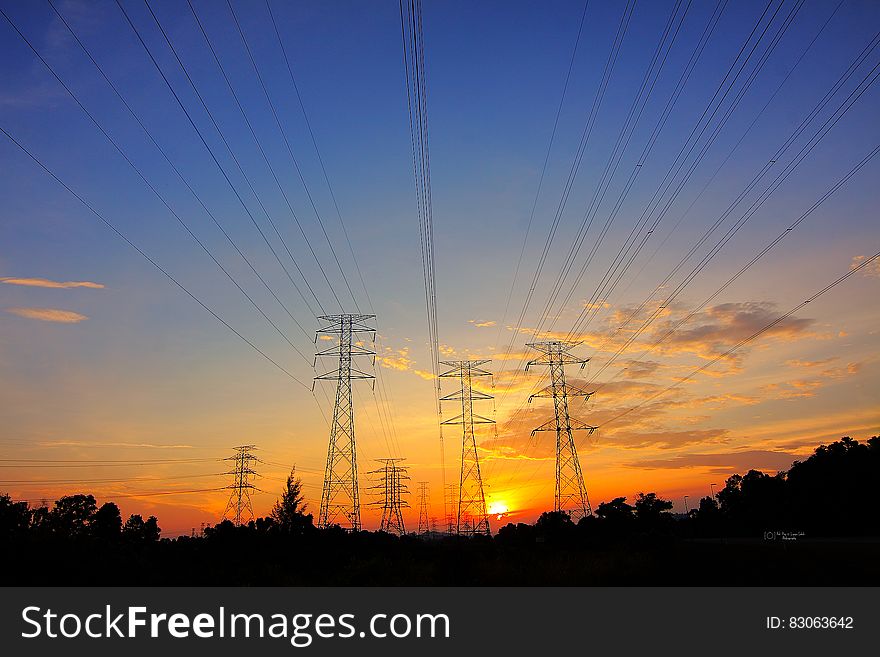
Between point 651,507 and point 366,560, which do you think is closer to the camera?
point 366,560

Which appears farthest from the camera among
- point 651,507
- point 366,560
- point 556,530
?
point 651,507

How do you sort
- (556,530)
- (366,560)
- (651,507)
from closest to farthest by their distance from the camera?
(366,560), (556,530), (651,507)

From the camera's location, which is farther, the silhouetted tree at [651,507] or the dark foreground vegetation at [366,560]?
the silhouetted tree at [651,507]

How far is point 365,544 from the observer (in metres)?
56.5

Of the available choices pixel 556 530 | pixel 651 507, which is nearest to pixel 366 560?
pixel 556 530

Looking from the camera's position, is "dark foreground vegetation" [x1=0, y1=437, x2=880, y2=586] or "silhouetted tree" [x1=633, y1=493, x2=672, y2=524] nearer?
"dark foreground vegetation" [x1=0, y1=437, x2=880, y2=586]

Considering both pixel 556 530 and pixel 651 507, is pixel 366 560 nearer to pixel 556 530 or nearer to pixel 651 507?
pixel 556 530

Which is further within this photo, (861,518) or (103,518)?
(103,518)

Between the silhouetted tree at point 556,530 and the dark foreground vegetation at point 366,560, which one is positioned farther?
the silhouetted tree at point 556,530

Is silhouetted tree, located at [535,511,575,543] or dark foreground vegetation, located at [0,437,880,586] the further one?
silhouetted tree, located at [535,511,575,543]
